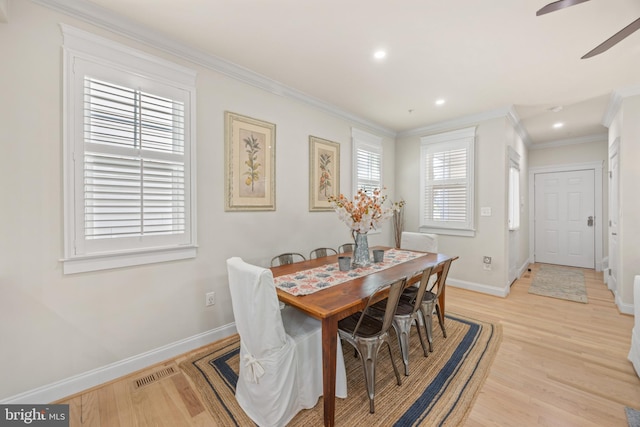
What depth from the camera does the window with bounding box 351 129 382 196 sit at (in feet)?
13.7

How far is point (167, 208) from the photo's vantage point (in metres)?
2.24

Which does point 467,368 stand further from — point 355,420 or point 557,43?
point 557,43

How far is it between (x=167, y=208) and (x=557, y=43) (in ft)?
11.9

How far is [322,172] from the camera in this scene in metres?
3.61

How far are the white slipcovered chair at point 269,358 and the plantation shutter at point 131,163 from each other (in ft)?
3.27

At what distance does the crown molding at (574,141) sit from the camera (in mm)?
5071

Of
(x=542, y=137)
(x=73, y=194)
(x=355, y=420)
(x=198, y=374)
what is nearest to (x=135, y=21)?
(x=73, y=194)

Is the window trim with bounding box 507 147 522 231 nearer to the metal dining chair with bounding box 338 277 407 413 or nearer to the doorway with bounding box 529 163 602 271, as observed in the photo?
the doorway with bounding box 529 163 602 271

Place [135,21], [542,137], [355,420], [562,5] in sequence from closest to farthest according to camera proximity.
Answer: [562,5] < [355,420] < [135,21] < [542,137]

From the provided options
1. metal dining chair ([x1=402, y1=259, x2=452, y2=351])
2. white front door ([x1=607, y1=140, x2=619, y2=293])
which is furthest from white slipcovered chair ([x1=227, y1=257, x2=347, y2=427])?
white front door ([x1=607, y1=140, x2=619, y2=293])

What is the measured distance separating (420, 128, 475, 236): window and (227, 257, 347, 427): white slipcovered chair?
3.41m

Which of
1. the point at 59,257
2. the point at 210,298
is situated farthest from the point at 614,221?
the point at 59,257

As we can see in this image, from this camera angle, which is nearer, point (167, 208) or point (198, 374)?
point (198, 374)

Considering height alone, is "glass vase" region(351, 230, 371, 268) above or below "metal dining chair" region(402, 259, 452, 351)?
above
